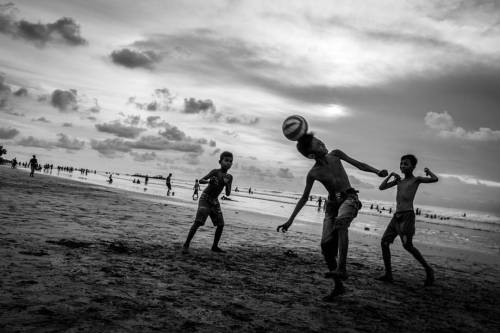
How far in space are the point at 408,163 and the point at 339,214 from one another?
2856mm

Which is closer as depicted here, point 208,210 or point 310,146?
point 310,146

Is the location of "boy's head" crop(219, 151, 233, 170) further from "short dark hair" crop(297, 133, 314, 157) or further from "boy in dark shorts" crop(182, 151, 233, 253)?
"short dark hair" crop(297, 133, 314, 157)

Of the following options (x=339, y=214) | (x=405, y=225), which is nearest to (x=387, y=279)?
(x=405, y=225)

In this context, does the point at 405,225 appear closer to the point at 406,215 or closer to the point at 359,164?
the point at 406,215

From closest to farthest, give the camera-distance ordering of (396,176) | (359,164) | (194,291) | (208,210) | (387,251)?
(194,291) < (359,164) < (396,176) < (387,251) < (208,210)

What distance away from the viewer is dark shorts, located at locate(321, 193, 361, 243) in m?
5.04

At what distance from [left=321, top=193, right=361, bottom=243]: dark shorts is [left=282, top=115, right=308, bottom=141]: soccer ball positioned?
116 cm

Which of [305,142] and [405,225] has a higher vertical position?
[305,142]

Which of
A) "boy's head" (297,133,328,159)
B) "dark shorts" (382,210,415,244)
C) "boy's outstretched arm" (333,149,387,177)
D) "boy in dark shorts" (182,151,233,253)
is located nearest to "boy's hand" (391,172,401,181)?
"dark shorts" (382,210,415,244)

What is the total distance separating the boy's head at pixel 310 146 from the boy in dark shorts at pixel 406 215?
2502 millimetres

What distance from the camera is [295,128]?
5109 mm

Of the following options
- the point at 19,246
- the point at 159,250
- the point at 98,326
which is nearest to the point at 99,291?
the point at 98,326

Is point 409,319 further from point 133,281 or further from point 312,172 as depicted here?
point 133,281

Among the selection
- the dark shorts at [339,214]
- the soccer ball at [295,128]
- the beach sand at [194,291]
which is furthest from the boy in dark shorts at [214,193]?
the dark shorts at [339,214]
